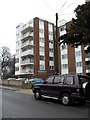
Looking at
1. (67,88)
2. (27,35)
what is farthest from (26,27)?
(67,88)

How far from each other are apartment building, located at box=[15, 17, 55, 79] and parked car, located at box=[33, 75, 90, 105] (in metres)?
38.7

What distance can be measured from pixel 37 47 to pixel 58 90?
41674mm

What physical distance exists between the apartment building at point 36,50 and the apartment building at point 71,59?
8.20 meters

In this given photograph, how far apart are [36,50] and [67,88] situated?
4184 centimetres

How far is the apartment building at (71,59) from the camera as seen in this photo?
132ft

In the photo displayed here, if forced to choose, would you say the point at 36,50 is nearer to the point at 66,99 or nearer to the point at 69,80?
the point at 69,80

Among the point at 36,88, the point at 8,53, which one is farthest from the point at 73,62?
the point at 8,53

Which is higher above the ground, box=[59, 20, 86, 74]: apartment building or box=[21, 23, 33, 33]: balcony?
box=[21, 23, 33, 33]: balcony

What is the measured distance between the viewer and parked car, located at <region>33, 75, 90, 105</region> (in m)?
9.97

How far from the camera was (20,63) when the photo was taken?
184 feet

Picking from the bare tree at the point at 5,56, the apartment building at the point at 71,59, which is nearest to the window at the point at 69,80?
the apartment building at the point at 71,59

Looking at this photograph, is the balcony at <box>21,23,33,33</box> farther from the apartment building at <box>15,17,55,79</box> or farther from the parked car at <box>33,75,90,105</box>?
the parked car at <box>33,75,90,105</box>

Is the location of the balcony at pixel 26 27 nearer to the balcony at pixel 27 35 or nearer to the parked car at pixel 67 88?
the balcony at pixel 27 35

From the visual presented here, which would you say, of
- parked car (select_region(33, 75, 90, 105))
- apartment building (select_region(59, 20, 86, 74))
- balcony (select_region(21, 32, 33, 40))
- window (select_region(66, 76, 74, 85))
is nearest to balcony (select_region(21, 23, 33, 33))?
balcony (select_region(21, 32, 33, 40))
